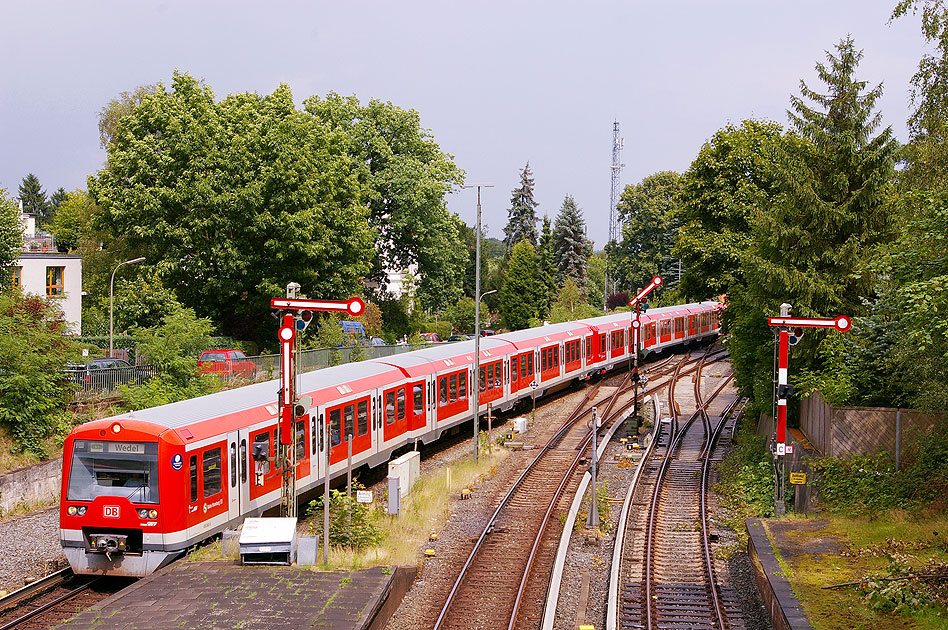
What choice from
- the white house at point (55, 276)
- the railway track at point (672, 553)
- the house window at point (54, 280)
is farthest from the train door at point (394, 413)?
the house window at point (54, 280)

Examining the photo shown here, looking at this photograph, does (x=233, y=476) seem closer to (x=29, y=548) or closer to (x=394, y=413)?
(x=29, y=548)

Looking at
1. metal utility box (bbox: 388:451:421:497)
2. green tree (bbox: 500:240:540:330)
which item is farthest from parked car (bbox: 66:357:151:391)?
green tree (bbox: 500:240:540:330)

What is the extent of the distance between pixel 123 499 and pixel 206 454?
59.6 inches

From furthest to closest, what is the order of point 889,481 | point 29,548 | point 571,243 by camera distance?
point 571,243 < point 889,481 < point 29,548

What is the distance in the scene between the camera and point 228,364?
33312mm

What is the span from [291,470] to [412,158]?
125ft

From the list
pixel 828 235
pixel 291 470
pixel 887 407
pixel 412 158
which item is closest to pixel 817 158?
pixel 828 235

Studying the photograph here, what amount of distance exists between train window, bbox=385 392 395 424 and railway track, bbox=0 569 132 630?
30.7 ft

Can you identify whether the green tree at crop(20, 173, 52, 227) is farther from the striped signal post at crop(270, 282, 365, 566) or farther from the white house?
the striped signal post at crop(270, 282, 365, 566)

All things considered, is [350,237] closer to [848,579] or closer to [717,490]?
[717,490]

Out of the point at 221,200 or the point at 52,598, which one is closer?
the point at 52,598

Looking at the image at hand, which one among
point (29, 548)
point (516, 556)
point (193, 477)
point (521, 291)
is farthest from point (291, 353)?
point (521, 291)

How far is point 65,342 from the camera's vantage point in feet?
83.6

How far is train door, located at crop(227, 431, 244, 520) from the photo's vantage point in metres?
15.8
